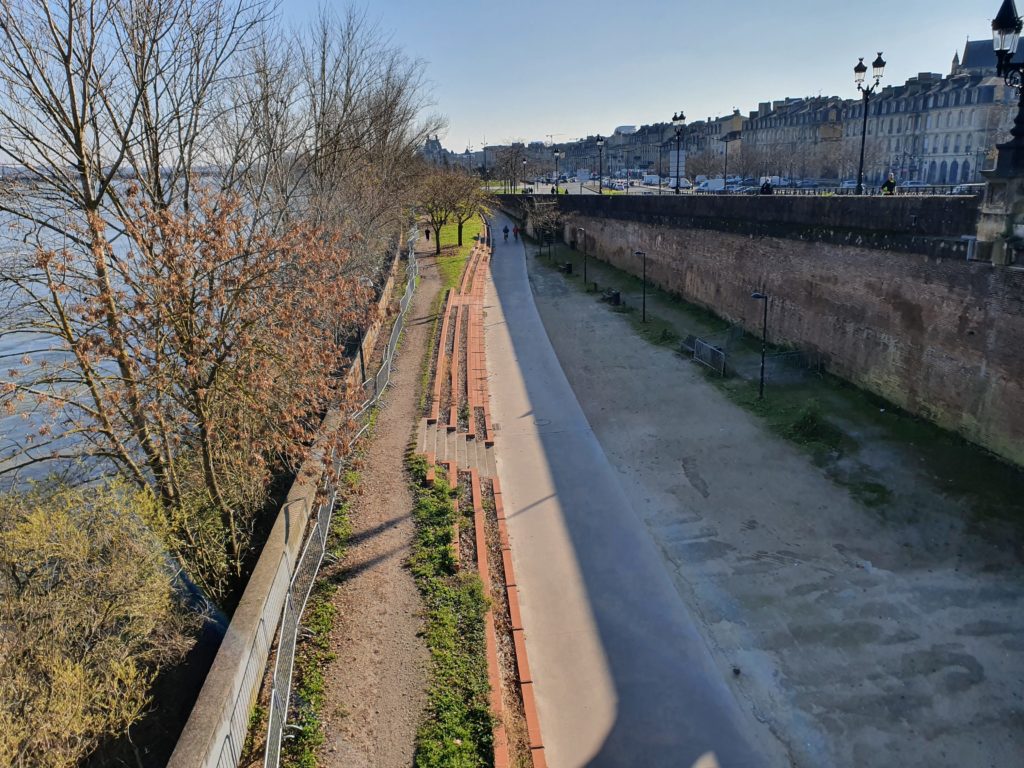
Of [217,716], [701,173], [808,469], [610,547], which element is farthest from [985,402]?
[701,173]

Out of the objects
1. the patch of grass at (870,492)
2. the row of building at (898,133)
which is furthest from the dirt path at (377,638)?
the row of building at (898,133)

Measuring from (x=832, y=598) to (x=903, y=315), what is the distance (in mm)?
8364

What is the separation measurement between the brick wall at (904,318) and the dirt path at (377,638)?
10.8 m

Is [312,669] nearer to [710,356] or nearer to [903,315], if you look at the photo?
[903,315]

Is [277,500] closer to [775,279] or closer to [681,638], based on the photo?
[681,638]

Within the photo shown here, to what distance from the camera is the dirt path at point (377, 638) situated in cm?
645

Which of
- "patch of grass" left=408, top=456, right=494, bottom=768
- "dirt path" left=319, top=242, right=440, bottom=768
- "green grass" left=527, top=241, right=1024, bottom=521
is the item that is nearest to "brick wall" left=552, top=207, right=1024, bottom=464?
"green grass" left=527, top=241, right=1024, bottom=521

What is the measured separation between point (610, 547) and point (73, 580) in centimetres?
713

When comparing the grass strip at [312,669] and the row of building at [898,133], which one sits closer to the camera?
the grass strip at [312,669]

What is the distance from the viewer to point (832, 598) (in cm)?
927

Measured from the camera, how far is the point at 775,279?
66.6 ft

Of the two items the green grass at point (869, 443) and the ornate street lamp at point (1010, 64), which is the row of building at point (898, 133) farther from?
the ornate street lamp at point (1010, 64)

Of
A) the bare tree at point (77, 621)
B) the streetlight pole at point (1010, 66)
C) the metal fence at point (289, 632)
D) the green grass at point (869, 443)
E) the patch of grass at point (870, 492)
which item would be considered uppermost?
the streetlight pole at point (1010, 66)

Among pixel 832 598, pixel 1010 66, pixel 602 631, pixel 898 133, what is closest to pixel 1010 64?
pixel 1010 66
